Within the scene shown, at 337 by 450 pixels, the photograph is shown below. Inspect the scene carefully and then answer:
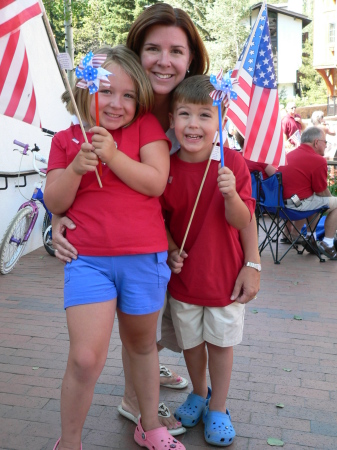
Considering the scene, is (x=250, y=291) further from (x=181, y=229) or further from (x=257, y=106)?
(x=257, y=106)

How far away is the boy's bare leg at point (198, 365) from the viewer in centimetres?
292

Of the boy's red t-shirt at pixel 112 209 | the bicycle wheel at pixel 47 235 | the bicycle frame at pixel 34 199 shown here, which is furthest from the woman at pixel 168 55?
the bicycle wheel at pixel 47 235

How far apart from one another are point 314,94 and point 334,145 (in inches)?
1242

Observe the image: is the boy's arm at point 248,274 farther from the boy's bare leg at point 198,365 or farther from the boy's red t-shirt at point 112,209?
the boy's red t-shirt at point 112,209

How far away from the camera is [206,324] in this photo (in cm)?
281

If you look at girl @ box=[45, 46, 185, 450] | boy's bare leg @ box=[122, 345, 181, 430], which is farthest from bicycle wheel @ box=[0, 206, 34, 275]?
girl @ box=[45, 46, 185, 450]

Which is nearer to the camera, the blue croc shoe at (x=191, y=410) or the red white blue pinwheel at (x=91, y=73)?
the red white blue pinwheel at (x=91, y=73)

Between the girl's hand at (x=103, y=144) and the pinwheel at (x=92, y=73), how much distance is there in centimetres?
8

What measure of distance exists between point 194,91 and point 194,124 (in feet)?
0.49

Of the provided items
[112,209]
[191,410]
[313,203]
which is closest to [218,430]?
[191,410]

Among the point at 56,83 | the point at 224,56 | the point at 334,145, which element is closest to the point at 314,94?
the point at 224,56

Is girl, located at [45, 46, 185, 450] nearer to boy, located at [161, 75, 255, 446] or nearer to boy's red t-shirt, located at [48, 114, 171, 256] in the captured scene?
boy's red t-shirt, located at [48, 114, 171, 256]

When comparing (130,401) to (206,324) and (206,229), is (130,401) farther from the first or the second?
(206,229)

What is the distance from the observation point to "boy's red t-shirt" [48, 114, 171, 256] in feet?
7.66
